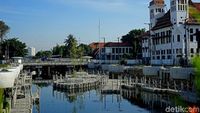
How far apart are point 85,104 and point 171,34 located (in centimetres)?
5128

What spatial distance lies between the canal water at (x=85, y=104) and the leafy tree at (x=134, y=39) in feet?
264

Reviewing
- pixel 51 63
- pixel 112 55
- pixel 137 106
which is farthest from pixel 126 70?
pixel 112 55

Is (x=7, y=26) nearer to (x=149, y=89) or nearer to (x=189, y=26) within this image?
(x=189, y=26)

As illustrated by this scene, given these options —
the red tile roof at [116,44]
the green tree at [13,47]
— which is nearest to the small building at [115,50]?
the red tile roof at [116,44]

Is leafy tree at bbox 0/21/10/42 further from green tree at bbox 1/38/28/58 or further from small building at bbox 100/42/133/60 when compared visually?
small building at bbox 100/42/133/60

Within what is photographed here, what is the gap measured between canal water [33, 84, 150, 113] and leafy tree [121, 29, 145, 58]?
3170 inches

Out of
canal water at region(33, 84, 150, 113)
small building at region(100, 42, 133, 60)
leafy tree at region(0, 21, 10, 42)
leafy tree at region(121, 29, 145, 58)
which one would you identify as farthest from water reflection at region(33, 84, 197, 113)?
small building at region(100, 42, 133, 60)

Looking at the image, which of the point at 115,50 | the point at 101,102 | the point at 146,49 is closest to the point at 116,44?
the point at 115,50

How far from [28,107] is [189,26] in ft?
218

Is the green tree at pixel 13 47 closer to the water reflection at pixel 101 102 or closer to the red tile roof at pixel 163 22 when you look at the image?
the red tile roof at pixel 163 22

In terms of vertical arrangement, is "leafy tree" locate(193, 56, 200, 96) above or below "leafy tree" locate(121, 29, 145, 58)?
below

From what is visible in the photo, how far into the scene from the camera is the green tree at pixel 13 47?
14725 cm

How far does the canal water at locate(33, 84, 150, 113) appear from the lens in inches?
1678

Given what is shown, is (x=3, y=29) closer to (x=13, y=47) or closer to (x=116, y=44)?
(x=13, y=47)
